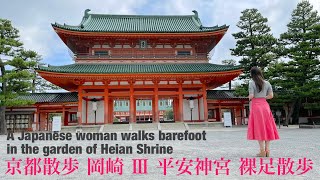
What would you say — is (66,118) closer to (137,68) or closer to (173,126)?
(137,68)

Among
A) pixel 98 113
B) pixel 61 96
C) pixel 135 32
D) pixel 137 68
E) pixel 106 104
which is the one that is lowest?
pixel 98 113

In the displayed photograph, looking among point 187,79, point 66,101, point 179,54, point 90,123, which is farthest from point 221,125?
point 66,101

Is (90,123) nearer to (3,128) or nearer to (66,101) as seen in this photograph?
(66,101)

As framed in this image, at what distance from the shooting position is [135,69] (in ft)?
70.9

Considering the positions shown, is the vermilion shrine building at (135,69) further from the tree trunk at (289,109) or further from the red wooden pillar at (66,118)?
the tree trunk at (289,109)

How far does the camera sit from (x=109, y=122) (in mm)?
22719

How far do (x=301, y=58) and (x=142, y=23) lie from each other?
1446cm

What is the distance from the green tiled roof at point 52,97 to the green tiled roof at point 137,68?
5.12m

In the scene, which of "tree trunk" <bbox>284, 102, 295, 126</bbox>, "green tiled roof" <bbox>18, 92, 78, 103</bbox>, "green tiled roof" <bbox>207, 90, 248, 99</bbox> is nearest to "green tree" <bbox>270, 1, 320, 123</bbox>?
"tree trunk" <bbox>284, 102, 295, 126</bbox>

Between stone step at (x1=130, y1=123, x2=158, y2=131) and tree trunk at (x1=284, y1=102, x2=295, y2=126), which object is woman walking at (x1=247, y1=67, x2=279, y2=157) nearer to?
stone step at (x1=130, y1=123, x2=158, y2=131)

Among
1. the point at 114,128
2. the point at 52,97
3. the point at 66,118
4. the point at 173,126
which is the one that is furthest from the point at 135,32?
the point at 66,118

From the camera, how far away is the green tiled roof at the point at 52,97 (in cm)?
2584

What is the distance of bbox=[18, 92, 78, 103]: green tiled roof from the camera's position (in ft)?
84.8

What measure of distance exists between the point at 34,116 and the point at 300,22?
2630 cm
